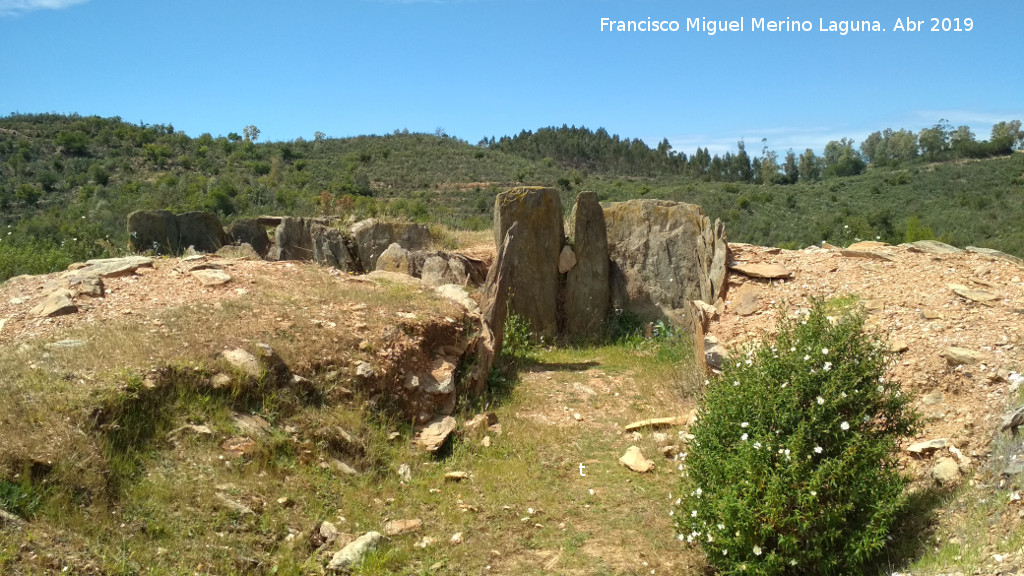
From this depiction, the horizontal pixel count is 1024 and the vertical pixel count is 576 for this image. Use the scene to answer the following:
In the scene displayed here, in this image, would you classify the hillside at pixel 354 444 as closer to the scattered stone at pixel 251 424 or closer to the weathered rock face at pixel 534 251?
the scattered stone at pixel 251 424

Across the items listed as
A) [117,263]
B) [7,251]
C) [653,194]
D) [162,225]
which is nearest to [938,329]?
[117,263]

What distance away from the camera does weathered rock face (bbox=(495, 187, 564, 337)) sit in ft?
30.4

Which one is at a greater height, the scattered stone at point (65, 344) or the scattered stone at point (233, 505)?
the scattered stone at point (65, 344)

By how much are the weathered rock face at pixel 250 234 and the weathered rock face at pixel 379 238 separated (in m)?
1.84

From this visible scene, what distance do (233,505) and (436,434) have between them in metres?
1.88

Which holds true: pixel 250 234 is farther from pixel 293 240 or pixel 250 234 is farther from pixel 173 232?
pixel 173 232

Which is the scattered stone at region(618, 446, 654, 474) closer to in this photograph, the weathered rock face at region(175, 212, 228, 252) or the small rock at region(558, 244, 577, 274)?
the small rock at region(558, 244, 577, 274)

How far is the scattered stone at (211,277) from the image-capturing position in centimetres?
709

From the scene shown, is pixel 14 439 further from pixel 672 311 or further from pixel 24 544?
pixel 672 311

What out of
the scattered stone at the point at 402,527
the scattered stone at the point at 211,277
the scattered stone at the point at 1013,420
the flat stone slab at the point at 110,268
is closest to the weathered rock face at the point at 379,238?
the flat stone slab at the point at 110,268

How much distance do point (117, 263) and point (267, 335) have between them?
10.3ft

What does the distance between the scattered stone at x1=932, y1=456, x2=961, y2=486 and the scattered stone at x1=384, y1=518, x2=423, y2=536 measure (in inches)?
120

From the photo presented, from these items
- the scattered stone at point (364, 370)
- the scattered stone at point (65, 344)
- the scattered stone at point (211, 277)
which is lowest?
the scattered stone at point (364, 370)

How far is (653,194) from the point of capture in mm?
30812
